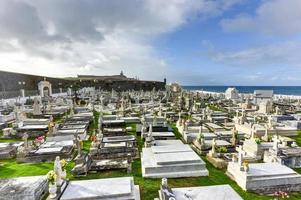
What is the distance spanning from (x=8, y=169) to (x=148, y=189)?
6.92 meters

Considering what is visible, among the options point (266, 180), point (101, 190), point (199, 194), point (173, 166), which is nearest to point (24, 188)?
point (101, 190)

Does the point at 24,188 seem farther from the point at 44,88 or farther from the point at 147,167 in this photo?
the point at 44,88

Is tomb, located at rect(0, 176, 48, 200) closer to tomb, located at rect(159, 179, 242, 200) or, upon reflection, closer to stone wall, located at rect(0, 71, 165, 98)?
tomb, located at rect(159, 179, 242, 200)

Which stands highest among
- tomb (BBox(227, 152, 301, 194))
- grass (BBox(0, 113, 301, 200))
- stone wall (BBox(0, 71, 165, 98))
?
stone wall (BBox(0, 71, 165, 98))

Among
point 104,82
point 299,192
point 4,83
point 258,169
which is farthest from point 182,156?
point 104,82

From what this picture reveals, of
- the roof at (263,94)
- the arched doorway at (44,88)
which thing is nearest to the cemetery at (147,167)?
the roof at (263,94)

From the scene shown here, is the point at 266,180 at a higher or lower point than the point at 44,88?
lower

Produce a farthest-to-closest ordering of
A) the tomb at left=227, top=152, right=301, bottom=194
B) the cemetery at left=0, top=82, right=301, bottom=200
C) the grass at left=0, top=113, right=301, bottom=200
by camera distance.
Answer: the tomb at left=227, top=152, right=301, bottom=194, the grass at left=0, top=113, right=301, bottom=200, the cemetery at left=0, top=82, right=301, bottom=200

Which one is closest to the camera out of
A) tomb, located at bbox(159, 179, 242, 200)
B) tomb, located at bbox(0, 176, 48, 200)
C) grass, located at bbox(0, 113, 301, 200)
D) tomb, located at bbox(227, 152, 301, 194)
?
tomb, located at bbox(159, 179, 242, 200)

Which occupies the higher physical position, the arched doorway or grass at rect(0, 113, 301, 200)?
the arched doorway

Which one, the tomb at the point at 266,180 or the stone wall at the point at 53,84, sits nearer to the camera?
the tomb at the point at 266,180

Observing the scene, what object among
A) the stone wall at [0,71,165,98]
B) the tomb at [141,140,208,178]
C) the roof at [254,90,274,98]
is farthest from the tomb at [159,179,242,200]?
the roof at [254,90,274,98]

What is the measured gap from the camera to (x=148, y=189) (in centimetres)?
855

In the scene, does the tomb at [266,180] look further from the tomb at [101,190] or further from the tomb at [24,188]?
the tomb at [24,188]
